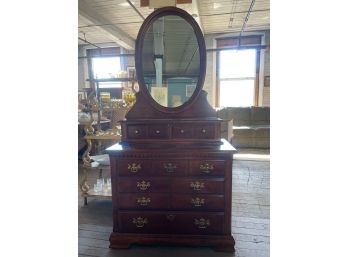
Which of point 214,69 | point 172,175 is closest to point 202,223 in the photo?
point 172,175

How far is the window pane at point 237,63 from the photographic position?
6500 millimetres

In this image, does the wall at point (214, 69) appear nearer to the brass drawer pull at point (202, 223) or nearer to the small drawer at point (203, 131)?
the small drawer at point (203, 131)

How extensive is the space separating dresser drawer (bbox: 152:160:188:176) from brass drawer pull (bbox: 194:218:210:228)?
34cm

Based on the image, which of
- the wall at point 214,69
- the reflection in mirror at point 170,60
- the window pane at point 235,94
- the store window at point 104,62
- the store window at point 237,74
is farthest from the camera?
the store window at point 104,62

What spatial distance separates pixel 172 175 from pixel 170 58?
841mm

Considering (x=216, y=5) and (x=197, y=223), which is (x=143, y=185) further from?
(x=216, y=5)

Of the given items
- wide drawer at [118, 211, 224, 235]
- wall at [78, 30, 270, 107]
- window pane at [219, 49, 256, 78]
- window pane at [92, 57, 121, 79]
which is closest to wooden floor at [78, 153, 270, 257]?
wide drawer at [118, 211, 224, 235]

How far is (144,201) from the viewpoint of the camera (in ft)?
5.15

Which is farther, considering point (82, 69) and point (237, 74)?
point (82, 69)

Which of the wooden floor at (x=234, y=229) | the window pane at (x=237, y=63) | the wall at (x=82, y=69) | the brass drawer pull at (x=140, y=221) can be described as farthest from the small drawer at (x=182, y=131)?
the wall at (x=82, y=69)

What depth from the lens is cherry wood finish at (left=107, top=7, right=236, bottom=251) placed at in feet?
4.97

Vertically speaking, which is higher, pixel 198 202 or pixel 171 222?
pixel 198 202

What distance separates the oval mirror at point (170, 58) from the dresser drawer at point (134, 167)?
0.44 m
